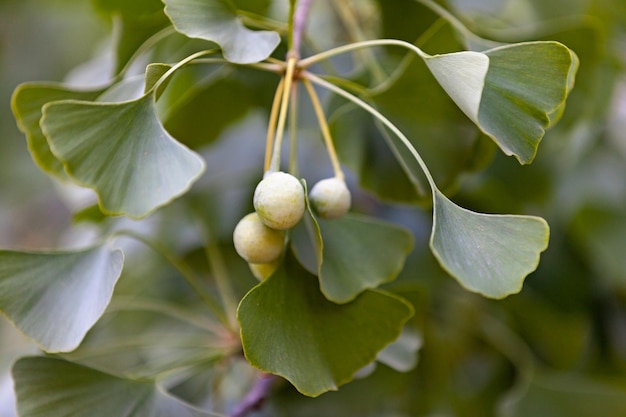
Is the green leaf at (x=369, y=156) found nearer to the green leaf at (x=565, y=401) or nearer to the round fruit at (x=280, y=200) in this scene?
the round fruit at (x=280, y=200)

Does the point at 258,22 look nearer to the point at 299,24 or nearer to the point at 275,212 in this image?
the point at 299,24

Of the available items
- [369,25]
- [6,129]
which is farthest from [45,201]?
[369,25]

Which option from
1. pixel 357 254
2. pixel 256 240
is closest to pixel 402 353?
pixel 357 254

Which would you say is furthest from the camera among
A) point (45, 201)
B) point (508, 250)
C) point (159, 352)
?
point (45, 201)

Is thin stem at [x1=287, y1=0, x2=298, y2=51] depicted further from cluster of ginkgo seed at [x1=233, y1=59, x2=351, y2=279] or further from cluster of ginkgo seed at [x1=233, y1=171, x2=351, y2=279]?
cluster of ginkgo seed at [x1=233, y1=171, x2=351, y2=279]

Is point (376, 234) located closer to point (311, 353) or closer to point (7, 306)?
point (311, 353)

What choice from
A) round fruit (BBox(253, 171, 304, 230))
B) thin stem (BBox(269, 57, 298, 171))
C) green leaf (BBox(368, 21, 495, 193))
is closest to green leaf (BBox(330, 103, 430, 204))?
green leaf (BBox(368, 21, 495, 193))

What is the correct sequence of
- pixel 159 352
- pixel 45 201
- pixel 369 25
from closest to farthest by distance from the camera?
pixel 159 352 → pixel 369 25 → pixel 45 201
